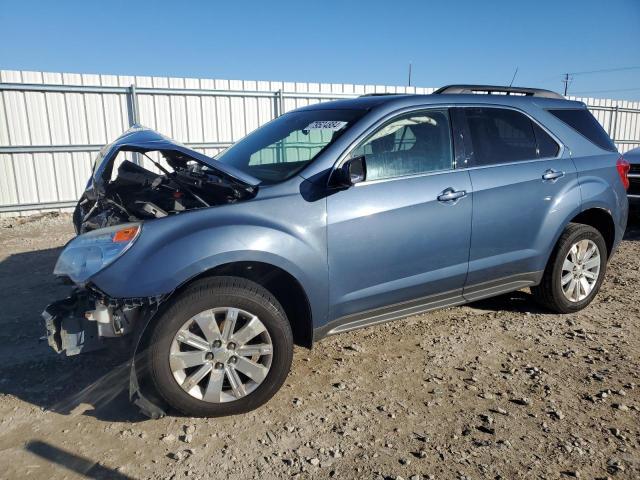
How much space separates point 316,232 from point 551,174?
85.2 inches

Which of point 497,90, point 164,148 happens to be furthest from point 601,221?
point 164,148

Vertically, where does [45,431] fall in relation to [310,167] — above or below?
below

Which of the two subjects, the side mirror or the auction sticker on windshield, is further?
the auction sticker on windshield

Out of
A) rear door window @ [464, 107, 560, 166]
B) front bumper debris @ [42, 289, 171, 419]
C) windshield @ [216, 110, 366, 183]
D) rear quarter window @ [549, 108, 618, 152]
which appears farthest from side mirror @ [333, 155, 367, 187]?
rear quarter window @ [549, 108, 618, 152]

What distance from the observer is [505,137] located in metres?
3.82

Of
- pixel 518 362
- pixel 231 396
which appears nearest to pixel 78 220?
pixel 231 396

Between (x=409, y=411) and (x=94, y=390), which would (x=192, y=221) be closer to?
(x=94, y=390)

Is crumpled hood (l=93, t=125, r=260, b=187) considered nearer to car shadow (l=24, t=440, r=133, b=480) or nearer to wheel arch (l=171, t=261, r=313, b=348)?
wheel arch (l=171, t=261, r=313, b=348)

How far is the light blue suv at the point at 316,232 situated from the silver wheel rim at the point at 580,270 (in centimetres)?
2

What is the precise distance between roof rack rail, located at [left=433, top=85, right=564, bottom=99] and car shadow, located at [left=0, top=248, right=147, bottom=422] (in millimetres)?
3208

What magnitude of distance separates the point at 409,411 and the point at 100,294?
1882mm

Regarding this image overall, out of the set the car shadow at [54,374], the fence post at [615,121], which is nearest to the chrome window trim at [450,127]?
the car shadow at [54,374]

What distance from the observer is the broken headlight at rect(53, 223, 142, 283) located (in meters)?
2.60

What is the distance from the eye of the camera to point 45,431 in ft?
8.85
